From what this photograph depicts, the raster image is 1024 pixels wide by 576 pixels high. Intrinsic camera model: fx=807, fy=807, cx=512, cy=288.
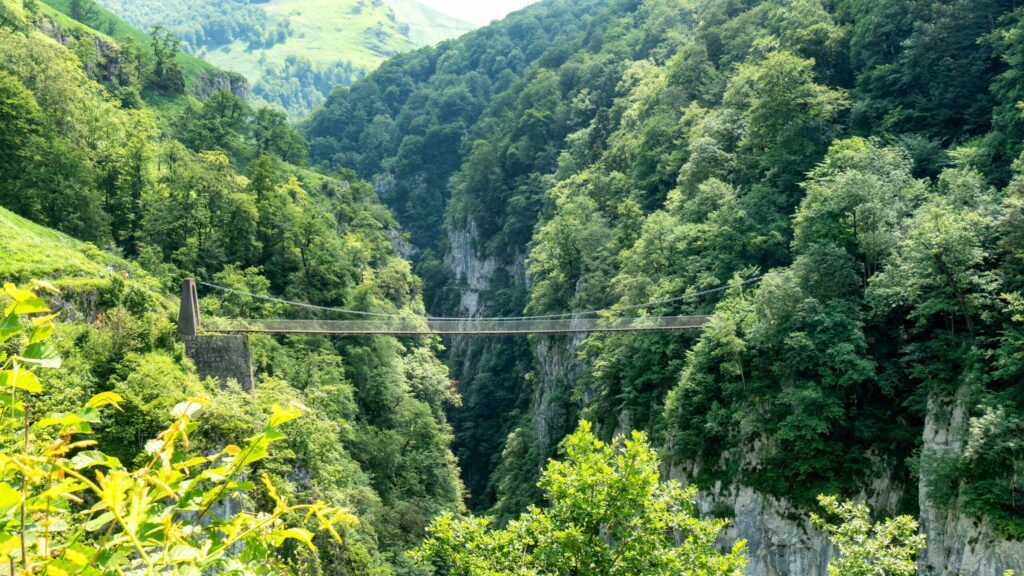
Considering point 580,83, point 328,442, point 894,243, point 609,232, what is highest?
point 580,83

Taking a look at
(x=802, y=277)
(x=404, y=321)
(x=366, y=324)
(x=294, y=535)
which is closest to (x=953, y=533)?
(x=802, y=277)

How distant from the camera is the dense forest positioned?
25.4 ft

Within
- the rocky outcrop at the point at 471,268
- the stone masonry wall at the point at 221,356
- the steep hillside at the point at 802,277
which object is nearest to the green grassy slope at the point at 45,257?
the stone masonry wall at the point at 221,356

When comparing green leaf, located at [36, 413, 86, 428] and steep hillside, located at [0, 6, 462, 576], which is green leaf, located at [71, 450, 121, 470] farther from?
steep hillside, located at [0, 6, 462, 576]

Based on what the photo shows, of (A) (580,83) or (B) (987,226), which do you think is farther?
(A) (580,83)

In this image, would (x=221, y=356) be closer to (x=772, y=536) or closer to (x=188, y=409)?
(x=772, y=536)

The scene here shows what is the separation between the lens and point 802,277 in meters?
21.1

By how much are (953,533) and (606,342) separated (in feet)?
50.7

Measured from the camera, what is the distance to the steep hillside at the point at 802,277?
57.4ft

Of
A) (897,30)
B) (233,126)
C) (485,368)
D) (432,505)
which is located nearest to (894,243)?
(897,30)

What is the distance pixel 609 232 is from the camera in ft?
127

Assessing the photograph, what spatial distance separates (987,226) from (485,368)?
3704 centimetres

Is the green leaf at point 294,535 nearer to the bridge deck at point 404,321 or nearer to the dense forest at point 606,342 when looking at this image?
the dense forest at point 606,342

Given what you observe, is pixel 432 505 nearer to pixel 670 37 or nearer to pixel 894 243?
pixel 894 243
